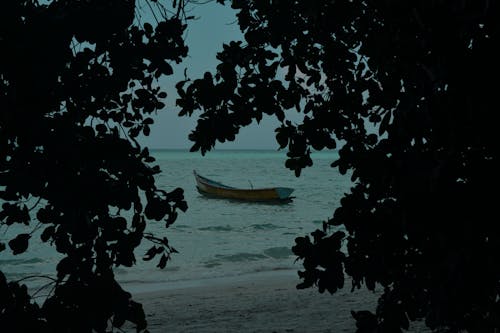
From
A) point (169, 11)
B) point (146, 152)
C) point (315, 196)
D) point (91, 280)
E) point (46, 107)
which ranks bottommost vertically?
point (315, 196)

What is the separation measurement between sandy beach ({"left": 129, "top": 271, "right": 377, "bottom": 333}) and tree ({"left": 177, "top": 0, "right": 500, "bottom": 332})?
13.4 ft

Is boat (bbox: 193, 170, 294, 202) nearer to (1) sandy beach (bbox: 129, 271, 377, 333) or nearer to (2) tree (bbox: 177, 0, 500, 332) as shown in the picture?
(1) sandy beach (bbox: 129, 271, 377, 333)

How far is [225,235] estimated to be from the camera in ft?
67.5

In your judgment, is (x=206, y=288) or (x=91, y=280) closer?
(x=91, y=280)

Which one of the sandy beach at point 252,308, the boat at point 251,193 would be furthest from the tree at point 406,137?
the boat at point 251,193

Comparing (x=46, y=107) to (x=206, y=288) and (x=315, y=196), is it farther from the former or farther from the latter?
(x=315, y=196)

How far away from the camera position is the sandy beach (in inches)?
279

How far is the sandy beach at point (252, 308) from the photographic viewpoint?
7082mm

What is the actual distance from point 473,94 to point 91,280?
197cm

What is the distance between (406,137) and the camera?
7.56 feet

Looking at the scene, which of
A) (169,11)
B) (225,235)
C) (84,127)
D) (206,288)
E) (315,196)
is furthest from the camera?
(315,196)

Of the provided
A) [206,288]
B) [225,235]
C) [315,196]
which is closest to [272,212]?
[225,235]

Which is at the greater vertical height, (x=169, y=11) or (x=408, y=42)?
(x=169, y=11)

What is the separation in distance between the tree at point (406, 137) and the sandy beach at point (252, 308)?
13.4 feet
